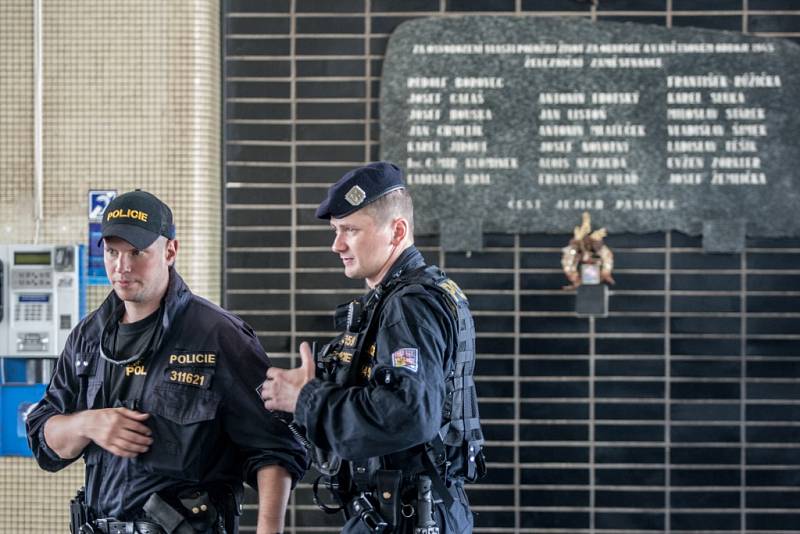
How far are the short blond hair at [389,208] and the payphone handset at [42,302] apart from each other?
252 cm

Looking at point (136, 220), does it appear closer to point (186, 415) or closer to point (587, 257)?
point (186, 415)

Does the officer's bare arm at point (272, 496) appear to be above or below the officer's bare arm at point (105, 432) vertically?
below

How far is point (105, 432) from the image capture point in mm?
2627

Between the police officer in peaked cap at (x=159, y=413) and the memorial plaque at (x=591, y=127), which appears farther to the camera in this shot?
the memorial plaque at (x=591, y=127)

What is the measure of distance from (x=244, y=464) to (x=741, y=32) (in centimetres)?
358

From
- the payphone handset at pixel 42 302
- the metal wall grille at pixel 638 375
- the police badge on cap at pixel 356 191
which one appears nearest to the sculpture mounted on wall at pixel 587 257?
the metal wall grille at pixel 638 375

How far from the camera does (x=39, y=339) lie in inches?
184

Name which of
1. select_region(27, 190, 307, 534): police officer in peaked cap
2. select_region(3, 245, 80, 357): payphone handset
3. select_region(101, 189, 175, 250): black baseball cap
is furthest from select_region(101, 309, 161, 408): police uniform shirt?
select_region(3, 245, 80, 357): payphone handset

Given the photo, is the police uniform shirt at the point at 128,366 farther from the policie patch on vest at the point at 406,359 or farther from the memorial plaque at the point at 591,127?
the memorial plaque at the point at 591,127

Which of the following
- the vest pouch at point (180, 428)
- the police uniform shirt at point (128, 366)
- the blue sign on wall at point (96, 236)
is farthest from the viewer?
the blue sign on wall at point (96, 236)

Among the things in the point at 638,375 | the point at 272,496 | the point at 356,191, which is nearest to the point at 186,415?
the point at 272,496

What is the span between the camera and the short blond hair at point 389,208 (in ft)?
8.94

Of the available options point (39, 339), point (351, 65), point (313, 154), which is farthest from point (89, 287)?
point (351, 65)

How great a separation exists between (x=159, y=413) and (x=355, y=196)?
835mm
